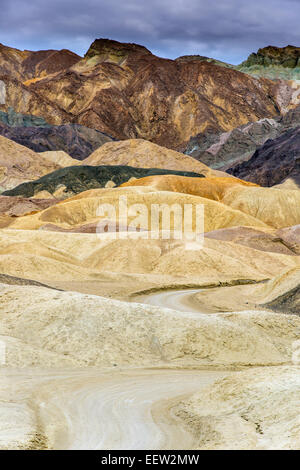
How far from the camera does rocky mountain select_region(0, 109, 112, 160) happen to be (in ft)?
545

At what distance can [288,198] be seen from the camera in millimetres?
94000

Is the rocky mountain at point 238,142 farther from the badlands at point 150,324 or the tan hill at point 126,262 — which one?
the tan hill at point 126,262

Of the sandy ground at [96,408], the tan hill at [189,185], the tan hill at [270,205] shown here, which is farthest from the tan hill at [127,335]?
the tan hill at [189,185]

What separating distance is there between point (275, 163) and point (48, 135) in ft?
243

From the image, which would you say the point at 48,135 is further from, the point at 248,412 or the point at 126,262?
the point at 248,412

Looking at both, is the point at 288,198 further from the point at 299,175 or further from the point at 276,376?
the point at 276,376

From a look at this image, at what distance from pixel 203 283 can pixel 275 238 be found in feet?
86.1

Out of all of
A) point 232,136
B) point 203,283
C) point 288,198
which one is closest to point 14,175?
point 288,198

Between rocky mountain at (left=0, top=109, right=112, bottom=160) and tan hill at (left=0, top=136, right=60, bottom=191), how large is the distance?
28.6 metres

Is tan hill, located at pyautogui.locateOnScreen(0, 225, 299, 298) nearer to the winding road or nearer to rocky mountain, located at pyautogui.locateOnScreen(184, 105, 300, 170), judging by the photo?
the winding road

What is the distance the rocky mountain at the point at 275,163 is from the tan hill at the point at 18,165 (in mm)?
48946

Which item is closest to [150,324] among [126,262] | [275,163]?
[126,262]

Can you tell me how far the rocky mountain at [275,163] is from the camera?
414 ft

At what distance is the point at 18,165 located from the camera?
12975 cm
